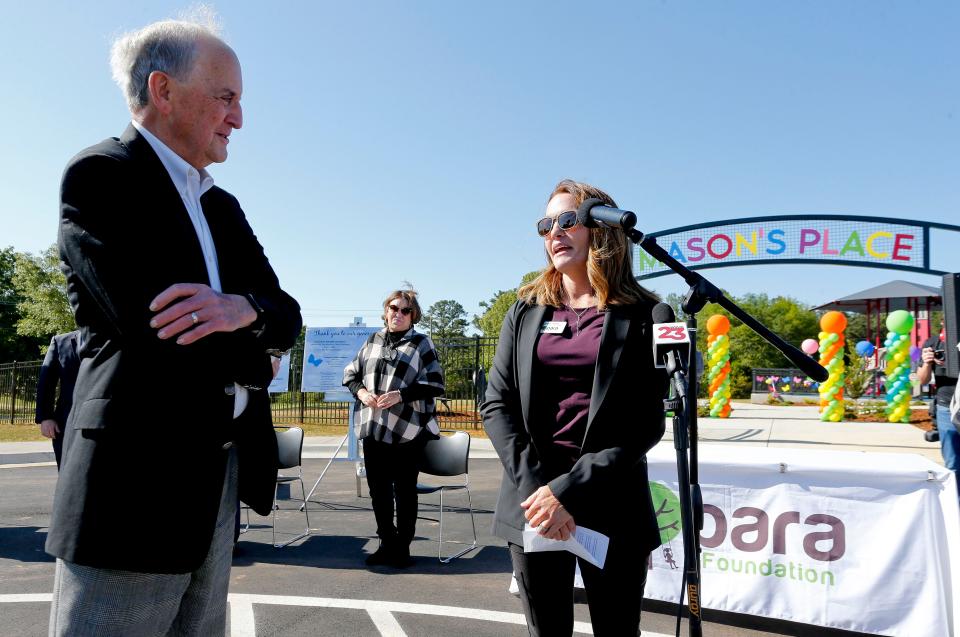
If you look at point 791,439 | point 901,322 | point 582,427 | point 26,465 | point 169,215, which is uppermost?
point 901,322

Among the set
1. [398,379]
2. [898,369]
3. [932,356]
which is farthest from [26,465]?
[898,369]

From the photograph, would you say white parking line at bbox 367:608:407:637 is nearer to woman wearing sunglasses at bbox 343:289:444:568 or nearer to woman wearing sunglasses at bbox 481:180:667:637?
woman wearing sunglasses at bbox 343:289:444:568

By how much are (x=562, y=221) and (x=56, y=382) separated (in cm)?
650

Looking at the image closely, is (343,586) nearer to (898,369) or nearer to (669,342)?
(669,342)

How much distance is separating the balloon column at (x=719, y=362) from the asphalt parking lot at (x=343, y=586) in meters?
13.8

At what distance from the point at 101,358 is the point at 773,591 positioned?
3861 millimetres

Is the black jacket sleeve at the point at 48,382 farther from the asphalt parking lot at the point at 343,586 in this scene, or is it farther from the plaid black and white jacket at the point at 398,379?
the plaid black and white jacket at the point at 398,379

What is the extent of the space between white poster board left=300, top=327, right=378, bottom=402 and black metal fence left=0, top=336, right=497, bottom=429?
5649mm

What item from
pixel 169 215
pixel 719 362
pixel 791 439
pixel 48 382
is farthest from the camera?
pixel 719 362

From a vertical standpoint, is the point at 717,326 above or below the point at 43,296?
below

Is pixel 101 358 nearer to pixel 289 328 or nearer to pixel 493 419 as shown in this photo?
pixel 289 328

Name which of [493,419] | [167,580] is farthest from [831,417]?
[167,580]

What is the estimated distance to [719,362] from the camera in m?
19.9

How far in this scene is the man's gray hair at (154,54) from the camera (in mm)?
1510
